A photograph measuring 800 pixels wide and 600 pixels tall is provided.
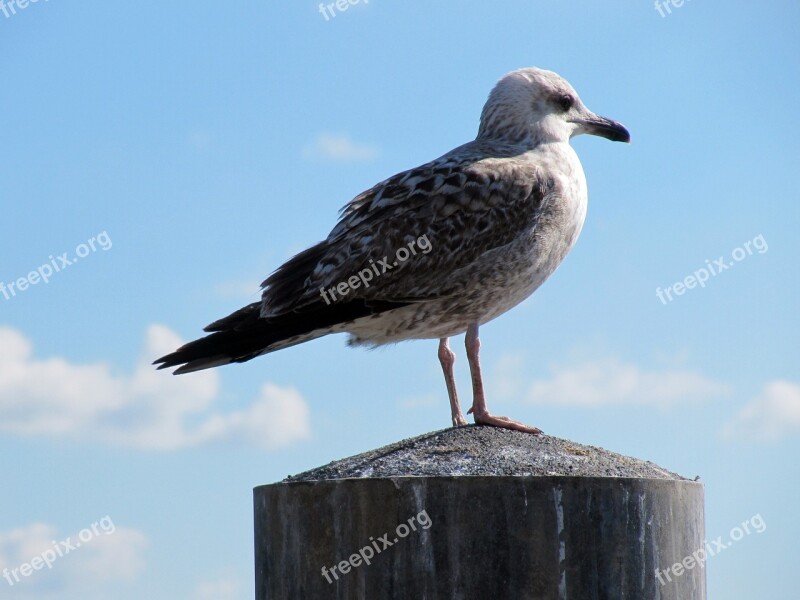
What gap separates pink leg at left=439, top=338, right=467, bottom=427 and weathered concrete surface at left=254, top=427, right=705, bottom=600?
5.01 ft

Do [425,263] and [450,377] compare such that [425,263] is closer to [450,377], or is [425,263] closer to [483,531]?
[450,377]

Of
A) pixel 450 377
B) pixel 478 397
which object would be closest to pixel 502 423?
pixel 478 397

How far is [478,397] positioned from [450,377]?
2.29 ft

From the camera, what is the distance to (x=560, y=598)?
17.9ft

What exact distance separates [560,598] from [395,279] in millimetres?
2876

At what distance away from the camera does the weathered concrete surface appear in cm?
544

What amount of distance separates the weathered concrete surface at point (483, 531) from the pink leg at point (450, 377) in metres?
1.53

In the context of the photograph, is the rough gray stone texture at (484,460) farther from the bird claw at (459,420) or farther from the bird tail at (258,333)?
the bird tail at (258,333)

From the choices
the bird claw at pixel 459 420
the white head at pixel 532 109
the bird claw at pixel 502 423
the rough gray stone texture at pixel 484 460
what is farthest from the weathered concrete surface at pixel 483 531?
the white head at pixel 532 109

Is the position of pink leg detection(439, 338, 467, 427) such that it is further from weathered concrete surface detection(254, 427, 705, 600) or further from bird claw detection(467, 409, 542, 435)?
weathered concrete surface detection(254, 427, 705, 600)

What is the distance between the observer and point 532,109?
8.66 metres

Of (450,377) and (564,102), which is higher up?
(564,102)

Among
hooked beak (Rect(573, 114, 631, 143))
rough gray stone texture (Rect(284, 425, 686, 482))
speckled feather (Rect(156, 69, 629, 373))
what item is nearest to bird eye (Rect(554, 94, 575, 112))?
hooked beak (Rect(573, 114, 631, 143))

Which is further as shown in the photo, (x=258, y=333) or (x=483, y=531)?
(x=258, y=333)
